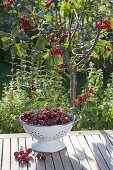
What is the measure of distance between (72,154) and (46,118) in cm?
32

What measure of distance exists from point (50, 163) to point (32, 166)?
0.13 meters

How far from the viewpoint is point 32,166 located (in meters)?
2.81

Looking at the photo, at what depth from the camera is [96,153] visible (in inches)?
120

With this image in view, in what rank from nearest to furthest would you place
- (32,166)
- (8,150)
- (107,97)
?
(32,166) → (8,150) → (107,97)

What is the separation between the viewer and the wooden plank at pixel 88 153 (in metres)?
2.83

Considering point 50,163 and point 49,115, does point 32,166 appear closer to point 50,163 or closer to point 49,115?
point 50,163

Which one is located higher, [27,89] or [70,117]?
[27,89]

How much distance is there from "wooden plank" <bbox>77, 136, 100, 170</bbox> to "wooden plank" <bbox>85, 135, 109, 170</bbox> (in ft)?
0.09

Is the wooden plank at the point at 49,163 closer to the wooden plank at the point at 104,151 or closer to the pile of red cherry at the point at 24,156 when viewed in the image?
the pile of red cherry at the point at 24,156

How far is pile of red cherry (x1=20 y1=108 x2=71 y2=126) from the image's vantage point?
3.03m

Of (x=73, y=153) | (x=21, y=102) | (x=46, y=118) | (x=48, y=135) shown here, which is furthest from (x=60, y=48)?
(x=21, y=102)

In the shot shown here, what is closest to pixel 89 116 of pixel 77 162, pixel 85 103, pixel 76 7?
pixel 85 103

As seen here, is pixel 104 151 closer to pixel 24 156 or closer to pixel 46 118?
pixel 46 118

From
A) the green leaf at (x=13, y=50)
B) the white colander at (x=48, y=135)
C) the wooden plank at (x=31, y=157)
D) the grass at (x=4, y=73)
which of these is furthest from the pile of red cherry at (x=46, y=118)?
the grass at (x=4, y=73)
